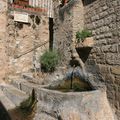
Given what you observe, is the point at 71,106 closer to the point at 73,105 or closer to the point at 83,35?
the point at 73,105

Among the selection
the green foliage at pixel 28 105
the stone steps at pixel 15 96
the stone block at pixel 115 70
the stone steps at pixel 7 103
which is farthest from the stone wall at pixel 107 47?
the stone steps at pixel 7 103

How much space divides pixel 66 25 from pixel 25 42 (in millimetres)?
1826

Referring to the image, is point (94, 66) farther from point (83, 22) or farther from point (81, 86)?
point (83, 22)

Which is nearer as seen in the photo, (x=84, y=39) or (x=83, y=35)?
(x=84, y=39)

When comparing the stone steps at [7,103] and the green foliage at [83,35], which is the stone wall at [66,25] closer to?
the green foliage at [83,35]

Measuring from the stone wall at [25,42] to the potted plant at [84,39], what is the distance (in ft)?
7.34

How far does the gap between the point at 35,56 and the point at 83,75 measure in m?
2.64

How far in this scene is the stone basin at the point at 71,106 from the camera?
4.01m

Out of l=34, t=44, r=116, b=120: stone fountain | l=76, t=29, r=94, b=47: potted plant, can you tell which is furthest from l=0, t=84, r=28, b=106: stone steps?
l=76, t=29, r=94, b=47: potted plant

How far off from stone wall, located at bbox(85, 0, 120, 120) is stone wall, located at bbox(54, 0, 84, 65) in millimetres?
556

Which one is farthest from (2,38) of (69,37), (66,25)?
(69,37)

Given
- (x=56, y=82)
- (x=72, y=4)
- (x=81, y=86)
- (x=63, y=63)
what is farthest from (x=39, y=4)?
(x=81, y=86)

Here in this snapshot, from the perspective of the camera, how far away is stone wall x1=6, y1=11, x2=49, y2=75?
23.9 feet

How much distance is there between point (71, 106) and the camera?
406cm
